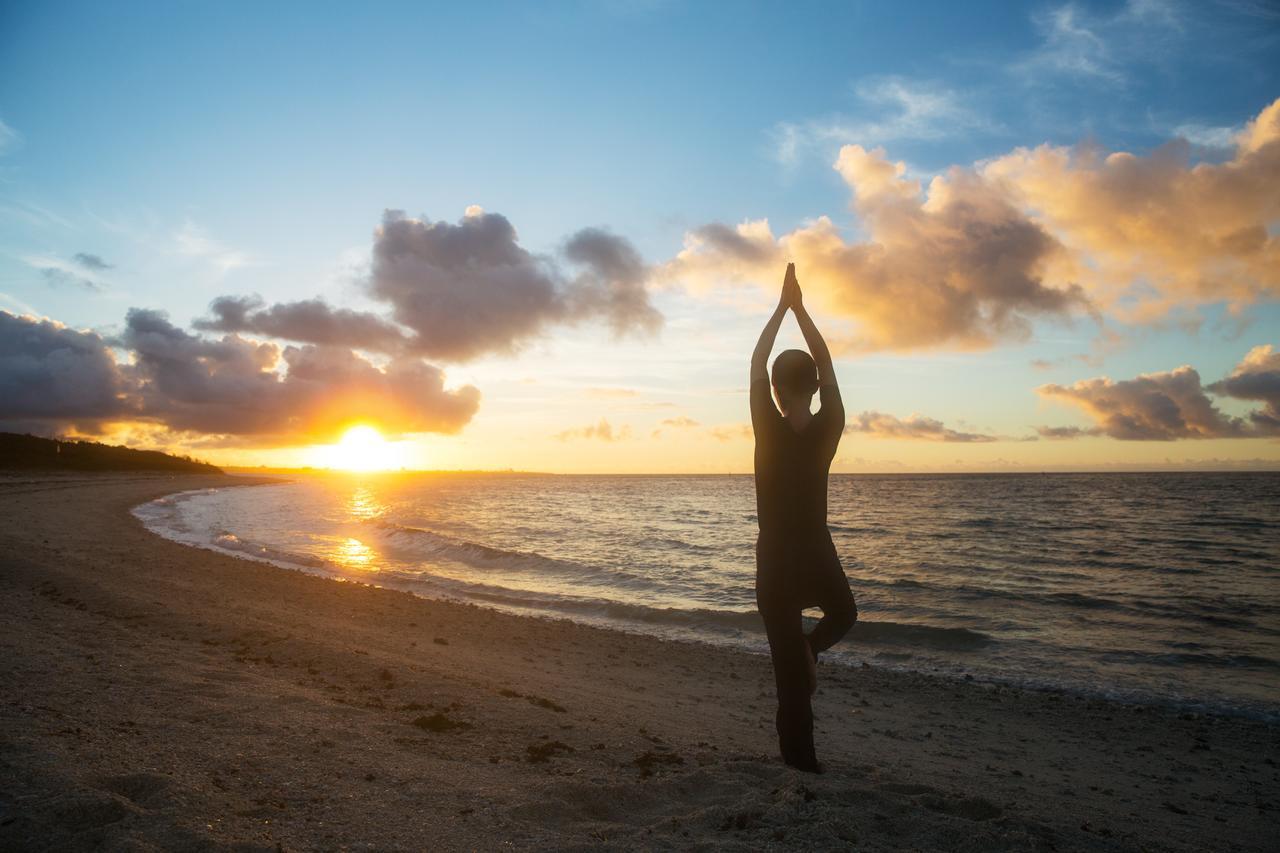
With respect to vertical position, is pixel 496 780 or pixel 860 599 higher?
pixel 496 780

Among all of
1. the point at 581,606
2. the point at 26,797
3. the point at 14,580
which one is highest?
the point at 26,797

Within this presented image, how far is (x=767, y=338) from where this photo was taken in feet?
13.8

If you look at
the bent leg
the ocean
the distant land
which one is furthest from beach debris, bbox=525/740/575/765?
the distant land

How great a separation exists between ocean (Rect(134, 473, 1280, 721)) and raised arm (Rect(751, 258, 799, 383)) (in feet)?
27.7

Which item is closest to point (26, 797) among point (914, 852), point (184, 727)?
point (184, 727)

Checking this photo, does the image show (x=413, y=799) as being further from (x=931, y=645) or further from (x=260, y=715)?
(x=931, y=645)

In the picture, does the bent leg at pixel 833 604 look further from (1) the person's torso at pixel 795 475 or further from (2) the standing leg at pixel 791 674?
(1) the person's torso at pixel 795 475

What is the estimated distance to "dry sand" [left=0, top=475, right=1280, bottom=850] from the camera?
→ 3.46m

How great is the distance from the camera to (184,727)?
14.9 feet

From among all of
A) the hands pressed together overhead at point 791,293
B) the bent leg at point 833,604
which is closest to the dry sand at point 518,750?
the bent leg at point 833,604

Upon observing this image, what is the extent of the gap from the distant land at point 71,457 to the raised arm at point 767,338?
97.3m

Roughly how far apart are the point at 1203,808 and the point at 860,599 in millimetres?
10869

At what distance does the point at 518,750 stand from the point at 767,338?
3442 mm

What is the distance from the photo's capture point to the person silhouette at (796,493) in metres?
4.00
